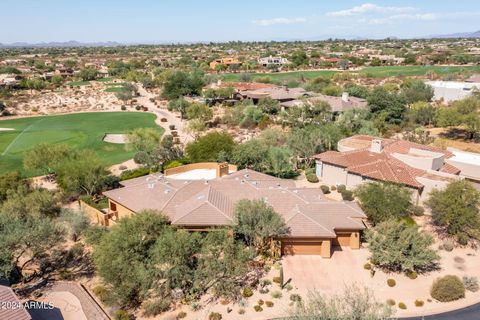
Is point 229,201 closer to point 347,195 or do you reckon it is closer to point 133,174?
point 347,195

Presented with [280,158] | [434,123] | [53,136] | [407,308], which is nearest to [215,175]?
[280,158]

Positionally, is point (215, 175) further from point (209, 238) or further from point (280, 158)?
point (209, 238)

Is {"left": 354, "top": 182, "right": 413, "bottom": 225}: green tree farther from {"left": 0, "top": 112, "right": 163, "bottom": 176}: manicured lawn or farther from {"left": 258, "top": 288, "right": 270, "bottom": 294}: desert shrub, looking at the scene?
{"left": 0, "top": 112, "right": 163, "bottom": 176}: manicured lawn

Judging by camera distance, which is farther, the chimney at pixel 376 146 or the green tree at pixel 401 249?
the chimney at pixel 376 146

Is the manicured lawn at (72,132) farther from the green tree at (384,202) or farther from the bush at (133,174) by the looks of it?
the green tree at (384,202)

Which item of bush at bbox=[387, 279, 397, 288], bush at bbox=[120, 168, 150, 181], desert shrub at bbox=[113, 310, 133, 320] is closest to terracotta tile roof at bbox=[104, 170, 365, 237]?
bush at bbox=[387, 279, 397, 288]

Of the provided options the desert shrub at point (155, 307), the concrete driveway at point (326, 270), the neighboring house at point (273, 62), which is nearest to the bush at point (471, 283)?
the concrete driveway at point (326, 270)
